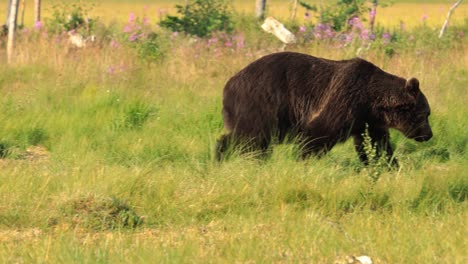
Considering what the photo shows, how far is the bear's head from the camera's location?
27.2 ft

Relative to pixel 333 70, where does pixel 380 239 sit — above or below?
below

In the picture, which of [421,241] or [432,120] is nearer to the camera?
[421,241]

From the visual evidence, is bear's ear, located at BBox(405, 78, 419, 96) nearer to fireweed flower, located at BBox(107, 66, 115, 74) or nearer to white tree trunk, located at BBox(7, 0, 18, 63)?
fireweed flower, located at BBox(107, 66, 115, 74)

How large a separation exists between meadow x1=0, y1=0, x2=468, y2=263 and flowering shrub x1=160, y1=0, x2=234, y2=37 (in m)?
3.77

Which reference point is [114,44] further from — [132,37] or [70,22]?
[70,22]

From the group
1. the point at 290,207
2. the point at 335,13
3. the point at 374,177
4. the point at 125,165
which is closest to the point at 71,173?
the point at 125,165

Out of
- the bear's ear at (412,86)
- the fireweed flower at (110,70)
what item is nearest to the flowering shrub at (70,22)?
the fireweed flower at (110,70)

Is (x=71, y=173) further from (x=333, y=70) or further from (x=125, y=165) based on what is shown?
(x=333, y=70)

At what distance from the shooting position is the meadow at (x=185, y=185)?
532 cm

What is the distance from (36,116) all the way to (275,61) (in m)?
3.17

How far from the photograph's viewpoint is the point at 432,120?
9.61 metres

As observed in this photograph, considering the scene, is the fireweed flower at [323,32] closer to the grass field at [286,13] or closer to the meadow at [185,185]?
the meadow at [185,185]

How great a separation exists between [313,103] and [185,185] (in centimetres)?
191

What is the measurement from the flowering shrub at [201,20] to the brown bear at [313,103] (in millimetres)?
7173
